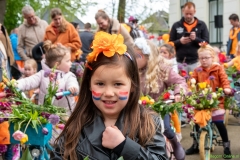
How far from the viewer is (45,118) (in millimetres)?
3887

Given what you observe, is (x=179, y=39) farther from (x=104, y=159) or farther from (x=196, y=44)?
(x=104, y=159)

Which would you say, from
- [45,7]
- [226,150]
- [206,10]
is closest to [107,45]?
[226,150]

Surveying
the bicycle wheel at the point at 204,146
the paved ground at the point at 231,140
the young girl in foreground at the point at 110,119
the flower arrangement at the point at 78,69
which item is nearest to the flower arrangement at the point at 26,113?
the young girl in foreground at the point at 110,119

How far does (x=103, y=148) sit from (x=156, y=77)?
8.31 ft

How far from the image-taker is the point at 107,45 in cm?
258

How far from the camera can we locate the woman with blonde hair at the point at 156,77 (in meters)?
4.94

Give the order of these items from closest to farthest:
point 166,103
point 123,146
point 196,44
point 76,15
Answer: point 123,146 → point 166,103 → point 196,44 → point 76,15

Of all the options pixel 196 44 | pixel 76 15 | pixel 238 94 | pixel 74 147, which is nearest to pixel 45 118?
Answer: pixel 74 147

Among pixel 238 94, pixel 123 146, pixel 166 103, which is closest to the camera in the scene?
pixel 123 146

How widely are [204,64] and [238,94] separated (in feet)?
2.77

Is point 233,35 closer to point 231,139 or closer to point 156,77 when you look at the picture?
point 231,139

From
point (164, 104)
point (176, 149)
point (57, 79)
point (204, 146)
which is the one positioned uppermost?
point (57, 79)

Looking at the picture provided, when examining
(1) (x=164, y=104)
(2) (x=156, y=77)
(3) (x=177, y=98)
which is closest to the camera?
(1) (x=164, y=104)

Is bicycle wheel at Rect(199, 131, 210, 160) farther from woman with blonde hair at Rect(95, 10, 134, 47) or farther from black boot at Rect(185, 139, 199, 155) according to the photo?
woman with blonde hair at Rect(95, 10, 134, 47)
